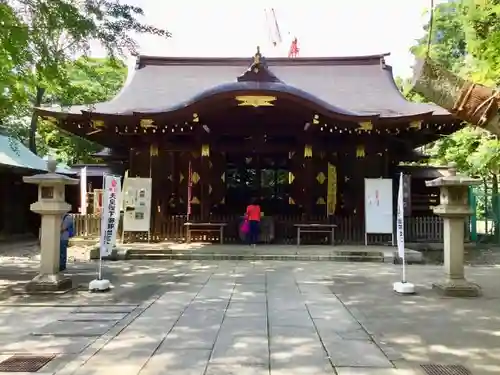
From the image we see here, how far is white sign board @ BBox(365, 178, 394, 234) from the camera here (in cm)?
1327

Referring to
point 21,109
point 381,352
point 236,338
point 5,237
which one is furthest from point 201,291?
point 5,237

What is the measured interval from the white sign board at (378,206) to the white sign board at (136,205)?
6166mm

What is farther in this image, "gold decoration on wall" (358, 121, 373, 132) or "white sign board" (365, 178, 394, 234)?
"white sign board" (365, 178, 394, 234)

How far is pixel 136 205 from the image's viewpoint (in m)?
13.6

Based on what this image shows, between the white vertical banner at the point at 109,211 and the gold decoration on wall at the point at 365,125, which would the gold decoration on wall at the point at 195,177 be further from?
the white vertical banner at the point at 109,211

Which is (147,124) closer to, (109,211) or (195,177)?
(195,177)

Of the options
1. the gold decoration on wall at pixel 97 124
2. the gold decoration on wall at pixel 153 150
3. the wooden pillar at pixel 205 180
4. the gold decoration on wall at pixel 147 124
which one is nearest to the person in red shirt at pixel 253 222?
the wooden pillar at pixel 205 180

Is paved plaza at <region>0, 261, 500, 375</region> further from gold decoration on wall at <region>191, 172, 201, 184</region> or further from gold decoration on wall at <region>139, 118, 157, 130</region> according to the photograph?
gold decoration on wall at <region>191, 172, 201, 184</region>

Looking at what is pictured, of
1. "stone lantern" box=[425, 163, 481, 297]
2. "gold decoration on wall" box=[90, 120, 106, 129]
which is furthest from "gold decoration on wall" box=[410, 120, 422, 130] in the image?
"gold decoration on wall" box=[90, 120, 106, 129]

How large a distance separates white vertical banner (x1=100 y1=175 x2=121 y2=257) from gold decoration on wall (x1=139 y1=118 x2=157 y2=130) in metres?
5.25

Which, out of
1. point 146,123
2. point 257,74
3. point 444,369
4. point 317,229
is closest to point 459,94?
point 444,369

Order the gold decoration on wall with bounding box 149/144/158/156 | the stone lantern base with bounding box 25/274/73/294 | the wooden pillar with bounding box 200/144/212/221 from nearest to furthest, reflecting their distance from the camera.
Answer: the stone lantern base with bounding box 25/274/73/294 < the wooden pillar with bounding box 200/144/212/221 < the gold decoration on wall with bounding box 149/144/158/156

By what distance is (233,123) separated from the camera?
14609 mm

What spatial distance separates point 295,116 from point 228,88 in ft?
7.70
